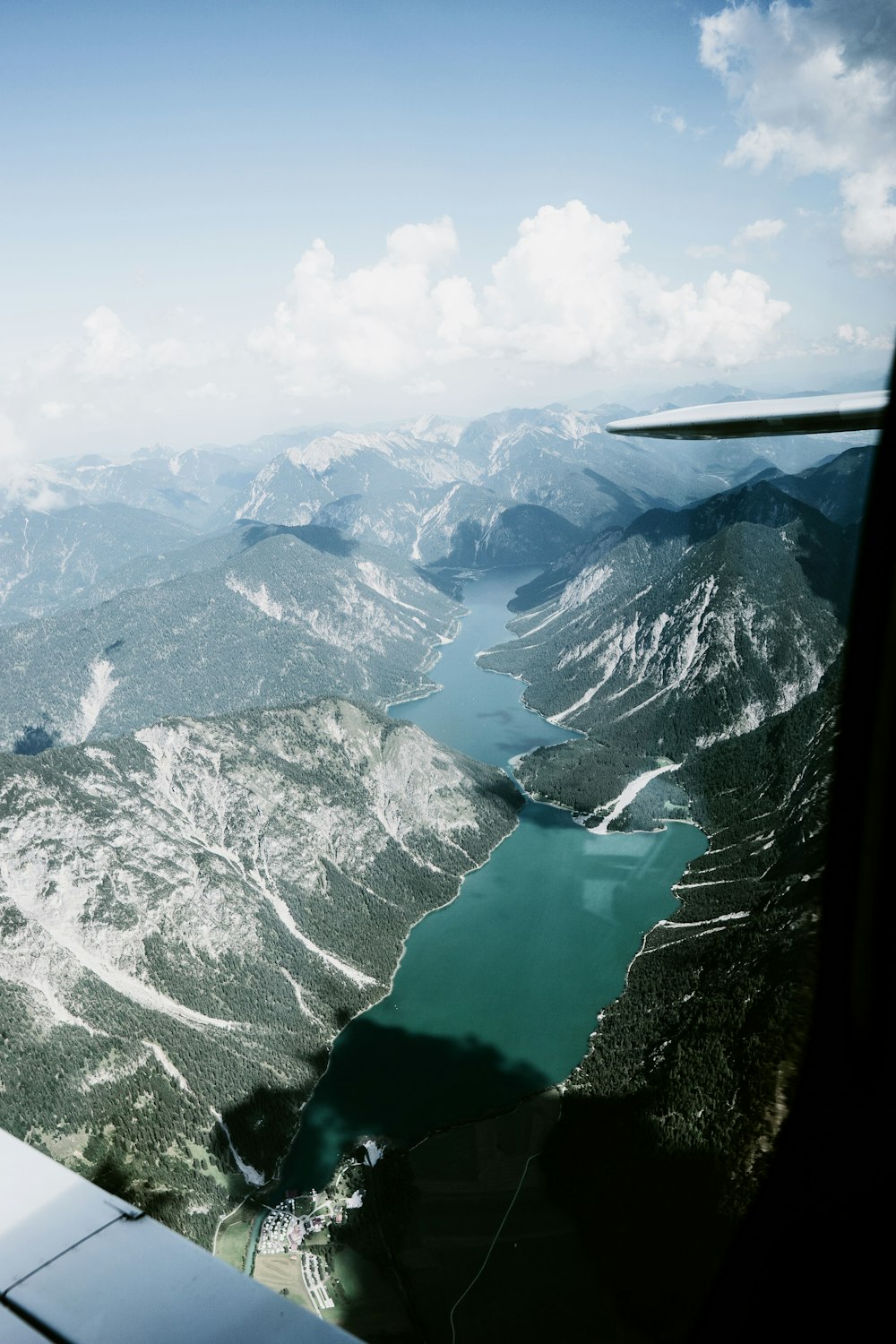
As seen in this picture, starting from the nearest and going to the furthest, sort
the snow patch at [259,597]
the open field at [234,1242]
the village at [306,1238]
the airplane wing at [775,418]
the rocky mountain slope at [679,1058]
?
the airplane wing at [775,418]
the rocky mountain slope at [679,1058]
the village at [306,1238]
the open field at [234,1242]
the snow patch at [259,597]

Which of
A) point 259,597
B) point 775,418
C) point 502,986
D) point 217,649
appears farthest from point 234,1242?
point 259,597

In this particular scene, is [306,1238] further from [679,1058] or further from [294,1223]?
[679,1058]

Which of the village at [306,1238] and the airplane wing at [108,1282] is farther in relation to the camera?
the village at [306,1238]

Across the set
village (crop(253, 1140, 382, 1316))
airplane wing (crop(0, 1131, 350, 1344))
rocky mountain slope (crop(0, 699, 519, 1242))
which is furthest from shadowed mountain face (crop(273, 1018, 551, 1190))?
airplane wing (crop(0, 1131, 350, 1344))

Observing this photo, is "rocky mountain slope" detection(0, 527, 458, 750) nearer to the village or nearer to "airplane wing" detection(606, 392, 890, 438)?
the village

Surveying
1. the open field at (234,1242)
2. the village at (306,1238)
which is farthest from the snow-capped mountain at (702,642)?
the open field at (234,1242)

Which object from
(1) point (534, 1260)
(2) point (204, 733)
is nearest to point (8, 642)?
(2) point (204, 733)

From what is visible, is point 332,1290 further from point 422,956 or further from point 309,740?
point 309,740

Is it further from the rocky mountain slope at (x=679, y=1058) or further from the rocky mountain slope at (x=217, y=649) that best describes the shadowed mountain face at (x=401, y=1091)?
the rocky mountain slope at (x=217, y=649)
